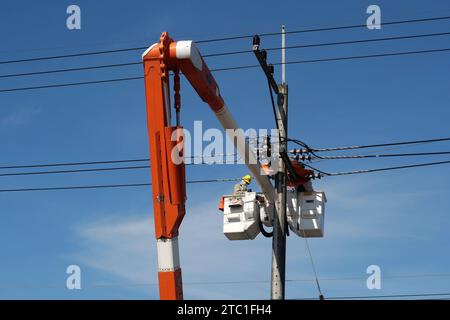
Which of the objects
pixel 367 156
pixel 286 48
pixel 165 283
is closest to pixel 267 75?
pixel 286 48

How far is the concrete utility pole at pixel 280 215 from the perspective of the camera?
51.8ft

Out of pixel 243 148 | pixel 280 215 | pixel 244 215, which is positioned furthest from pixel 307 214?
pixel 243 148

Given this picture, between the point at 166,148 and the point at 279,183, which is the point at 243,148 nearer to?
the point at 279,183

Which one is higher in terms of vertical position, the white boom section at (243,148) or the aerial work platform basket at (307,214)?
the white boom section at (243,148)

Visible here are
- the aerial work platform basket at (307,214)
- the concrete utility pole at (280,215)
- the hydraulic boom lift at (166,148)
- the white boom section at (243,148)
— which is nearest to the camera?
the hydraulic boom lift at (166,148)

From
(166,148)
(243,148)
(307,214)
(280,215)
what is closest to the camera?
(166,148)

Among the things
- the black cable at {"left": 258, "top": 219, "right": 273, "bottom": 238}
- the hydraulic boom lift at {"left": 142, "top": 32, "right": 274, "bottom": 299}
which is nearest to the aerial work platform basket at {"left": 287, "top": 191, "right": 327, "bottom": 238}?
the black cable at {"left": 258, "top": 219, "right": 273, "bottom": 238}

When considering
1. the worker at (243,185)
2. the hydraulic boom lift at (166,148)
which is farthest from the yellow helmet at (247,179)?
the hydraulic boom lift at (166,148)

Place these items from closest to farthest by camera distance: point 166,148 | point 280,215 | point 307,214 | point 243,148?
point 166,148, point 243,148, point 280,215, point 307,214

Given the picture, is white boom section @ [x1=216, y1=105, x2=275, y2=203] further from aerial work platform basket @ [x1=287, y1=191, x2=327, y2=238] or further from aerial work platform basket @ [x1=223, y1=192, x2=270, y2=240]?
aerial work platform basket @ [x1=287, y1=191, x2=327, y2=238]

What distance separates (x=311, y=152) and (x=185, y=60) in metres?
5.32

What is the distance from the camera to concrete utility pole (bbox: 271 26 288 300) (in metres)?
15.8

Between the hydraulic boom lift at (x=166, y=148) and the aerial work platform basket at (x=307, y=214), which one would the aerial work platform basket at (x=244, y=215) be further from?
the hydraulic boom lift at (x=166, y=148)

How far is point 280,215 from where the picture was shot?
1642cm
